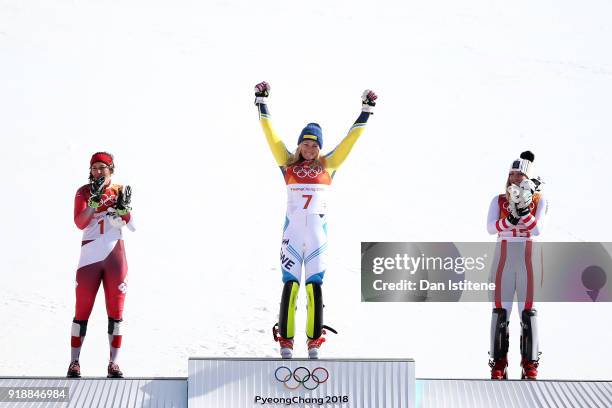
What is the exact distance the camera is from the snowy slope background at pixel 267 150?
15.1 meters

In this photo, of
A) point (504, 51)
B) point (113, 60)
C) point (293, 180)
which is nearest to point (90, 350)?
point (293, 180)

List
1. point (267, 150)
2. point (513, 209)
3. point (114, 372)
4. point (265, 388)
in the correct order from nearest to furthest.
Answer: point (265, 388), point (114, 372), point (513, 209), point (267, 150)

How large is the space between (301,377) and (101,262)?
1.97 meters

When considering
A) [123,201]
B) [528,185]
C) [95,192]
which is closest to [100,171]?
[95,192]

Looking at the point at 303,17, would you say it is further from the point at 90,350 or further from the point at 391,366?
the point at 391,366

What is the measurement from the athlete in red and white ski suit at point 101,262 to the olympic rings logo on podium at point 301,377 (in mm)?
1492

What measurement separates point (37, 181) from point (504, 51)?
10317 mm

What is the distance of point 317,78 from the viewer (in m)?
21.4

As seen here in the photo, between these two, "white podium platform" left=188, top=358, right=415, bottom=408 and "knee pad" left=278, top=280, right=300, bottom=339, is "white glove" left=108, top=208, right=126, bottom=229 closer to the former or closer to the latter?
"white podium platform" left=188, top=358, right=415, bottom=408

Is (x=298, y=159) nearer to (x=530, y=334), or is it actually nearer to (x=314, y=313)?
(x=314, y=313)

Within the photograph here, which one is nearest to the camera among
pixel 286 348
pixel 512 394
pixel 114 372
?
pixel 512 394

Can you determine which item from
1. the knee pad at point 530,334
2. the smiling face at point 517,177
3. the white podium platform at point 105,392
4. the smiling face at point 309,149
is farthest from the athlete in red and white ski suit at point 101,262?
the knee pad at point 530,334

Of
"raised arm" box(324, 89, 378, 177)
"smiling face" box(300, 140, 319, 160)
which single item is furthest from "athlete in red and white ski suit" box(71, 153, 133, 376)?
"raised arm" box(324, 89, 378, 177)

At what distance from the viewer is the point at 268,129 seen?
9469 mm
